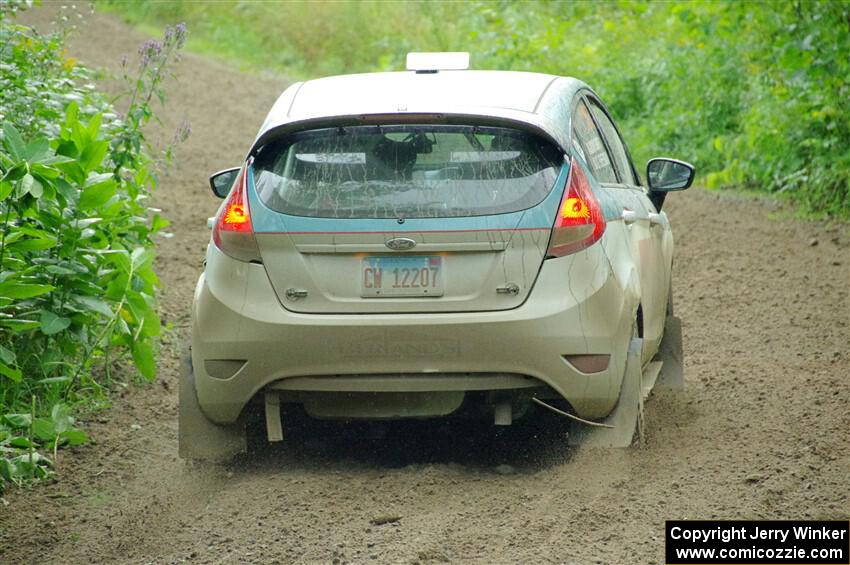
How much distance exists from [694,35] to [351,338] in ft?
38.0

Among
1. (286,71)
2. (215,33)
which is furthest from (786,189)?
(215,33)

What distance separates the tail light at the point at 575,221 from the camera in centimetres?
530

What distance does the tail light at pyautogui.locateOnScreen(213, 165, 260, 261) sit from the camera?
17.8 feet

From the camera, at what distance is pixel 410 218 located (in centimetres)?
528

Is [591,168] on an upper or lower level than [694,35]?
upper

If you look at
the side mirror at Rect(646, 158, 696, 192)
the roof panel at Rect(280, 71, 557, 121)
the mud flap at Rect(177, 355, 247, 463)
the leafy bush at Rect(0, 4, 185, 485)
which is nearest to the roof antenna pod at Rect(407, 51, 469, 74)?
the roof panel at Rect(280, 71, 557, 121)

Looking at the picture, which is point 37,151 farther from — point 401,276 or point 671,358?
point 671,358

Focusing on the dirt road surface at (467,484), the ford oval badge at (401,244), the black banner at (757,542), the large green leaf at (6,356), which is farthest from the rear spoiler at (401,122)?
the black banner at (757,542)

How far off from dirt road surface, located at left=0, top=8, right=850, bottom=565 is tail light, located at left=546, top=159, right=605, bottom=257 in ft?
3.01

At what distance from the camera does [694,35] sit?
15875 mm

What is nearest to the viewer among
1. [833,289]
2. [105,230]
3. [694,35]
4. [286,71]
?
[105,230]

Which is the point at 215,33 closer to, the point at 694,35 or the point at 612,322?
the point at 694,35

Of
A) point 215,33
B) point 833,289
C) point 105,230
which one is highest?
point 105,230

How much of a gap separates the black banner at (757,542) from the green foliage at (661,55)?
27.9ft
